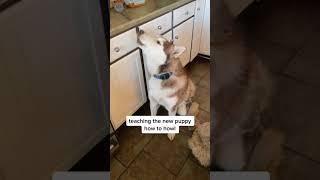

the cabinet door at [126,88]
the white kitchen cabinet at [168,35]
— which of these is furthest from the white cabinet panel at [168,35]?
the cabinet door at [126,88]

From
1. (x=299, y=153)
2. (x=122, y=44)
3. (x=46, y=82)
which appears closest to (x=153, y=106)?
(x=122, y=44)

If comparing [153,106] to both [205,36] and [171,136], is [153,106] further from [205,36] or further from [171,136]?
[205,36]

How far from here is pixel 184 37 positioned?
31.7 inches

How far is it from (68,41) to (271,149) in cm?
85

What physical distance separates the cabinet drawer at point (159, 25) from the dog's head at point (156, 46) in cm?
2

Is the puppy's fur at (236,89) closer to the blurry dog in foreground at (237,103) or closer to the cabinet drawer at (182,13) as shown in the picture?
the blurry dog in foreground at (237,103)

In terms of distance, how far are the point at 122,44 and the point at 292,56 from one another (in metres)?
0.53

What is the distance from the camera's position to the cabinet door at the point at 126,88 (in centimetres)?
83

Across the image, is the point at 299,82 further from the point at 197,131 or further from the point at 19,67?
the point at 19,67

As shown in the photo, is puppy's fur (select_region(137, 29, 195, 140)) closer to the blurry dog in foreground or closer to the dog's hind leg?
the dog's hind leg

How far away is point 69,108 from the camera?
1.09 meters

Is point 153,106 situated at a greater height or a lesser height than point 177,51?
lesser

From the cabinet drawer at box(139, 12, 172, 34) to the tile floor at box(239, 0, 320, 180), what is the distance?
22 cm

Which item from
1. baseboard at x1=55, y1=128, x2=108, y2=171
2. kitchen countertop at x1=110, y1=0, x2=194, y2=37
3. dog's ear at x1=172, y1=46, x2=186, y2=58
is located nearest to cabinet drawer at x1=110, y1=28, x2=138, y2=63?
kitchen countertop at x1=110, y1=0, x2=194, y2=37
